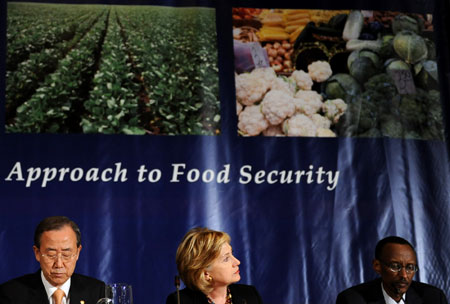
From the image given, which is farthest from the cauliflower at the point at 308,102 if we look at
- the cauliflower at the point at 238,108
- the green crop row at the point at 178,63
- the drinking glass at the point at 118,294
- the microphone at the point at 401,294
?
the drinking glass at the point at 118,294

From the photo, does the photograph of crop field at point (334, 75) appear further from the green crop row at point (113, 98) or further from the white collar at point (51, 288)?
the white collar at point (51, 288)

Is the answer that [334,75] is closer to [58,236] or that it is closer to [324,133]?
[324,133]

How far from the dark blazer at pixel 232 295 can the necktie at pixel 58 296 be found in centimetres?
50

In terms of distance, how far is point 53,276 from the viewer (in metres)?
3.34

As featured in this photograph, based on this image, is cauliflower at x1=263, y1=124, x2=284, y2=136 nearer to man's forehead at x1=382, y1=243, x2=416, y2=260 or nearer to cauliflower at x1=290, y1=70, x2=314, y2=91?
cauliflower at x1=290, y1=70, x2=314, y2=91

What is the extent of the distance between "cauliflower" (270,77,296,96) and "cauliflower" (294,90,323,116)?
0.05 metres

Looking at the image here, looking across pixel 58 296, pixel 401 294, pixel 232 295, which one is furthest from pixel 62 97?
pixel 401 294

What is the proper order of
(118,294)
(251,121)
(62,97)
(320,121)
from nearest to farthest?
1. (118,294)
2. (62,97)
3. (251,121)
4. (320,121)

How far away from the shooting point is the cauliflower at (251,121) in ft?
15.1

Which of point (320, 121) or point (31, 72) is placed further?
point (320, 121)

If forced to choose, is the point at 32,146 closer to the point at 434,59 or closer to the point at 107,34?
the point at 107,34

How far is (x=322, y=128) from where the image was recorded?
15.4ft

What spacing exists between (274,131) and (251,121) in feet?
0.57

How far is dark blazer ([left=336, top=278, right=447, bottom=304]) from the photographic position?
3680mm
